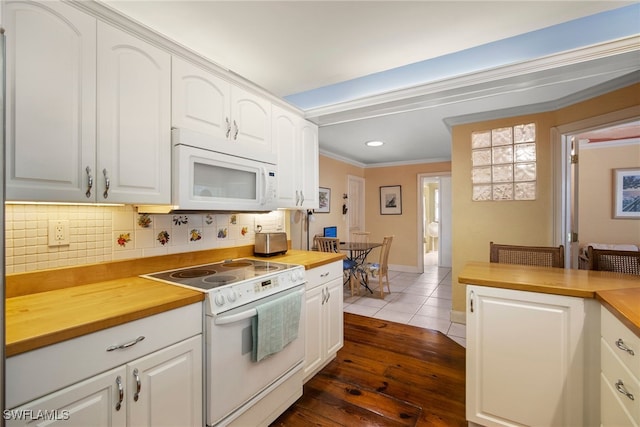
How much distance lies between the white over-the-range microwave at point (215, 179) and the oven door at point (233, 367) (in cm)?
65

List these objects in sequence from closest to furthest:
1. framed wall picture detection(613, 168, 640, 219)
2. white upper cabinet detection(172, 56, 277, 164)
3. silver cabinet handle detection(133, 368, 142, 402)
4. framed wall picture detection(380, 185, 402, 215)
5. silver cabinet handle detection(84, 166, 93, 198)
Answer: silver cabinet handle detection(133, 368, 142, 402) < silver cabinet handle detection(84, 166, 93, 198) < white upper cabinet detection(172, 56, 277, 164) < framed wall picture detection(613, 168, 640, 219) < framed wall picture detection(380, 185, 402, 215)

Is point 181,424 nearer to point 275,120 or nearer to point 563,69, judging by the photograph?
point 275,120

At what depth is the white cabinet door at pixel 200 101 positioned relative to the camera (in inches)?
63.5

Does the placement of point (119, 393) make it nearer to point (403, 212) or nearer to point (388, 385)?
point (388, 385)

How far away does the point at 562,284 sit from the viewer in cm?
144

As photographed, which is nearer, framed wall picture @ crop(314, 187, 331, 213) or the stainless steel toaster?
the stainless steel toaster

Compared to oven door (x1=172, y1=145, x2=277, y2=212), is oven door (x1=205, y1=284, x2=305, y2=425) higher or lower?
oven door (x1=172, y1=145, x2=277, y2=212)

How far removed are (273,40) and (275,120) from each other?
60 centimetres

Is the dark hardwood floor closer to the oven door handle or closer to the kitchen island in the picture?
the kitchen island

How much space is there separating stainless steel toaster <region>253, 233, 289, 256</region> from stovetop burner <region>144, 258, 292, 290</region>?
208mm

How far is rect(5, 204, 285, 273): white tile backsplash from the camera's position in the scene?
1.28m

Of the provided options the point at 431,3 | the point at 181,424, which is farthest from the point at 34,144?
the point at 431,3

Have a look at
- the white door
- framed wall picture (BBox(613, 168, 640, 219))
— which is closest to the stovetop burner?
the white door

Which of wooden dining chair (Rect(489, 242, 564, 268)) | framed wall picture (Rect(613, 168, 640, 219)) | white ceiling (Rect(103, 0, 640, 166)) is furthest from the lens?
framed wall picture (Rect(613, 168, 640, 219))
